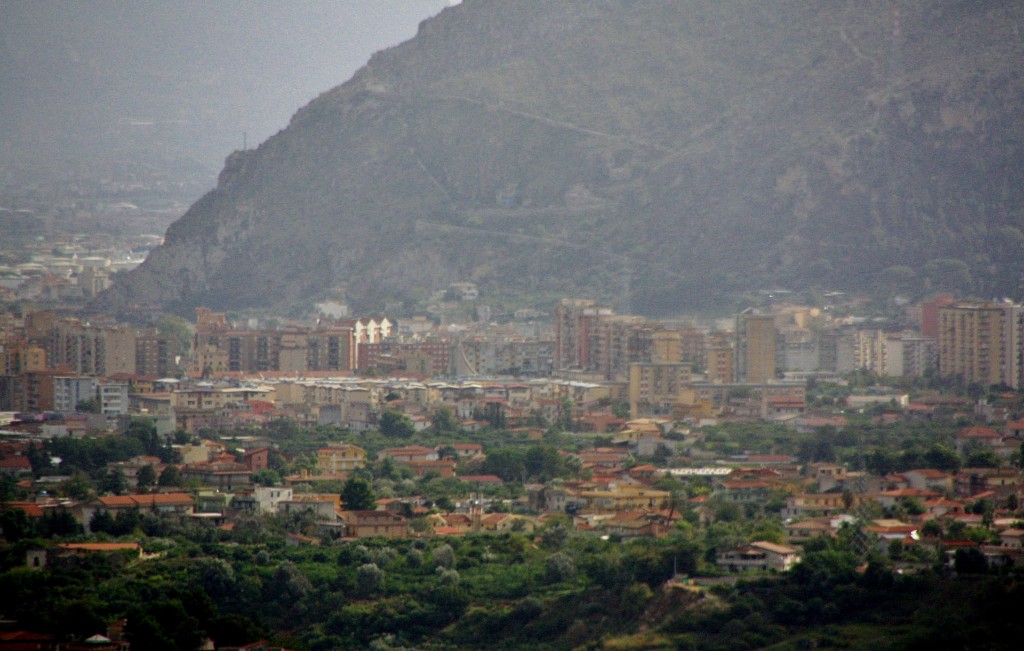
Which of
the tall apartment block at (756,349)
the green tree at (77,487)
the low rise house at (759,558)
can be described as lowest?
the low rise house at (759,558)

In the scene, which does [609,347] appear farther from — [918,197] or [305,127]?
[305,127]

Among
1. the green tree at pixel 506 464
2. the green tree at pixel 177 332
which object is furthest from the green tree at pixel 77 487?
the green tree at pixel 177 332

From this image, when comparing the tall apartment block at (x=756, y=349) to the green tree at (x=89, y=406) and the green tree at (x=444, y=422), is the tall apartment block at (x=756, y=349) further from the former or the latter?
the green tree at (x=89, y=406)

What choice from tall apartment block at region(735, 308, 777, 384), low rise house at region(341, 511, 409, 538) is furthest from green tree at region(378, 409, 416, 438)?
low rise house at region(341, 511, 409, 538)

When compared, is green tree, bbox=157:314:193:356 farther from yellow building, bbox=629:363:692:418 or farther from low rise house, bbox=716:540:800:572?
low rise house, bbox=716:540:800:572

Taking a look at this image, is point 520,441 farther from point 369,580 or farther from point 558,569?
point 558,569

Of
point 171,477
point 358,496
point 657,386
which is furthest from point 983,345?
point 358,496
